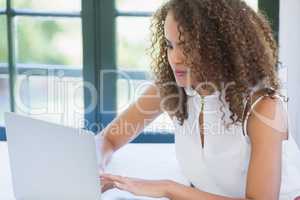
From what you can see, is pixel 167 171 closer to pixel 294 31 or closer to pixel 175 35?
pixel 175 35

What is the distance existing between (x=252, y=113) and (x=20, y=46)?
3.88ft

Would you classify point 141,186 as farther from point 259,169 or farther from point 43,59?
point 43,59

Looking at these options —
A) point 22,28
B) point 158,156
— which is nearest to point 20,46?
point 22,28

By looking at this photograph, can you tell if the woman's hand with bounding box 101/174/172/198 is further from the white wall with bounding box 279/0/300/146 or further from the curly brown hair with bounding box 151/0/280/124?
the white wall with bounding box 279/0/300/146

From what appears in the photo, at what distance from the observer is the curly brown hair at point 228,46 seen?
4.20ft

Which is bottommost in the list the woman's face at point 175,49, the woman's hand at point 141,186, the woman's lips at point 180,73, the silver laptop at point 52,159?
the woman's hand at point 141,186

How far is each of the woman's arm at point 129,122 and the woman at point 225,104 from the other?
196mm

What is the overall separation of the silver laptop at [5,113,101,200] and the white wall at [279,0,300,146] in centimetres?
110

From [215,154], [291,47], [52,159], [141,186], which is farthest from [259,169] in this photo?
[291,47]

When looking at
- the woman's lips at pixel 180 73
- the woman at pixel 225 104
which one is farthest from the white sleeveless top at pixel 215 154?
the woman's lips at pixel 180 73

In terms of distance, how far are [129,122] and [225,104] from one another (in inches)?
15.4

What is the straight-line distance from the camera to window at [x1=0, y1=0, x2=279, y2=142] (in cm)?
206

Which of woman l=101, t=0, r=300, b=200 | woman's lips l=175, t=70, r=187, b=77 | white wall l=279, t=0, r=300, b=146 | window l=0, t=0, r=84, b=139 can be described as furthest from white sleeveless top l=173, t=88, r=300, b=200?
window l=0, t=0, r=84, b=139

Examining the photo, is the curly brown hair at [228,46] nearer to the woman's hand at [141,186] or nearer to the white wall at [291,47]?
the woman's hand at [141,186]
